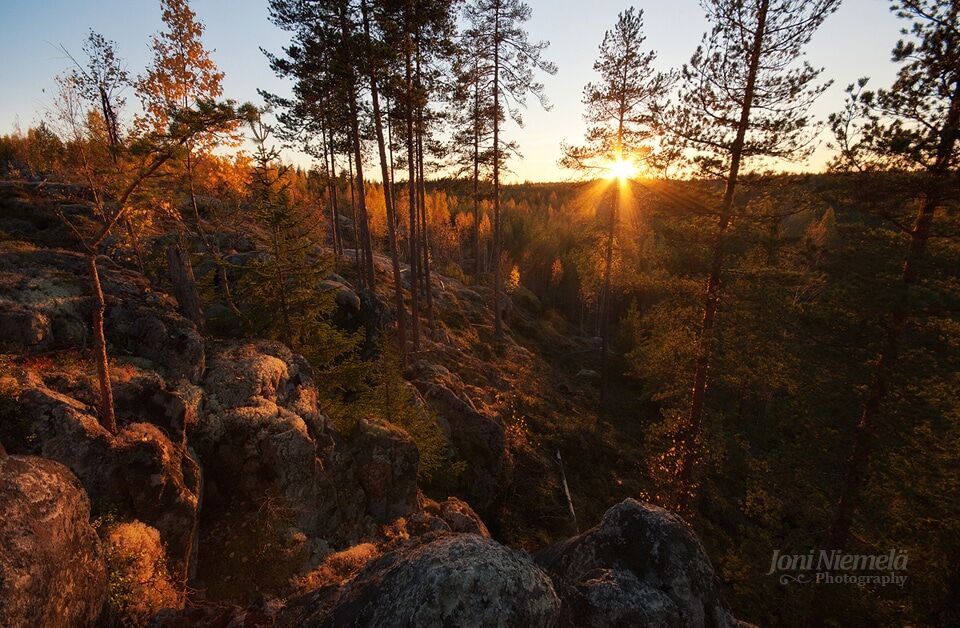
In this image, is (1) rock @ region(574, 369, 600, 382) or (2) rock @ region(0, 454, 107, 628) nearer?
(2) rock @ region(0, 454, 107, 628)

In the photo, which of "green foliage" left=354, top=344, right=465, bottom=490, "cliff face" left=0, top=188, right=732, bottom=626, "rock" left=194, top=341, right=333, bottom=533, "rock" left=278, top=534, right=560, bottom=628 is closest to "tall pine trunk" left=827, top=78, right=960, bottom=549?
"cliff face" left=0, top=188, right=732, bottom=626

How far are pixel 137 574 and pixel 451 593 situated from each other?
4.09m

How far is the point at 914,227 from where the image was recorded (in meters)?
7.89

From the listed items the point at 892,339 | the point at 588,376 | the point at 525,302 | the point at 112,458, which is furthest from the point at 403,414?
the point at 525,302

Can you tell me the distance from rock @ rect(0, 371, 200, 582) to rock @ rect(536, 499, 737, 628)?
539cm

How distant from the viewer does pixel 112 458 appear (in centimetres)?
539

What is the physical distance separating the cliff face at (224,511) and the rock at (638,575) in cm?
3

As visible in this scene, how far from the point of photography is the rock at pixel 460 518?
1023 cm

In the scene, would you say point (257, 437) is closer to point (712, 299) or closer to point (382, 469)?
point (382, 469)

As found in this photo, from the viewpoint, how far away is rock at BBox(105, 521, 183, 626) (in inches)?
180

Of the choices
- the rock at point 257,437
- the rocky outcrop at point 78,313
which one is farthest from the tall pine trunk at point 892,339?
the rocky outcrop at point 78,313

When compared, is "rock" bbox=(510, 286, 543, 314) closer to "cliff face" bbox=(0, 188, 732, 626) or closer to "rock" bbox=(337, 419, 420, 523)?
"rock" bbox=(337, 419, 420, 523)

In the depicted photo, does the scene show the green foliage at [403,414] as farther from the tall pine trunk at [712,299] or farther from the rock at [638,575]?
the tall pine trunk at [712,299]

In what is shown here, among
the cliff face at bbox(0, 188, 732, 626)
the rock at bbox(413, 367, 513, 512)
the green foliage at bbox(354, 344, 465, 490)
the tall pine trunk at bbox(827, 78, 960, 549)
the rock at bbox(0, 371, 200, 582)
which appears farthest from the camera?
the rock at bbox(413, 367, 513, 512)
